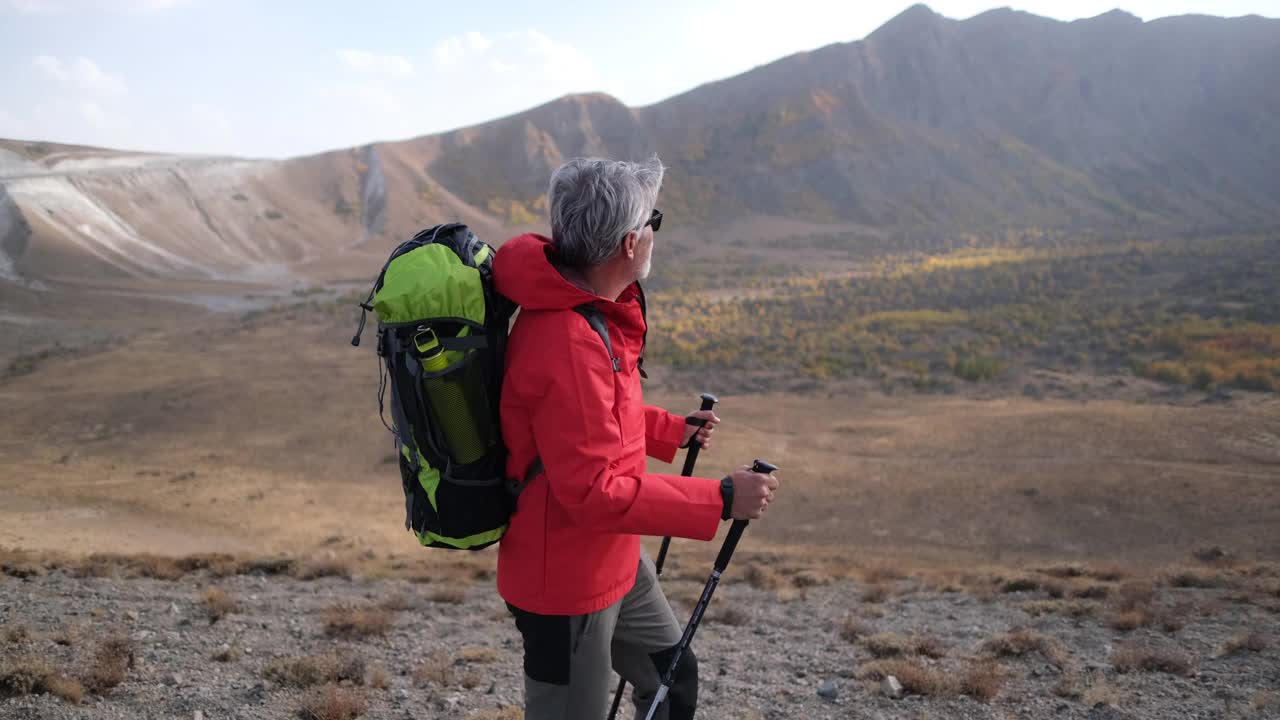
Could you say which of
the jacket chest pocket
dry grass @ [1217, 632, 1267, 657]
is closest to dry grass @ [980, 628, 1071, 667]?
dry grass @ [1217, 632, 1267, 657]

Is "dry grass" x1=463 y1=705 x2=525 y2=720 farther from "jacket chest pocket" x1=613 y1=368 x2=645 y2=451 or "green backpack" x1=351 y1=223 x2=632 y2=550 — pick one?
"jacket chest pocket" x1=613 y1=368 x2=645 y2=451

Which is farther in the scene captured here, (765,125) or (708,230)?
(765,125)

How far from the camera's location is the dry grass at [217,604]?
5.58 meters

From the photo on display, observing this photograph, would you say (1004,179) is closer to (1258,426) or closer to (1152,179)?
(1152,179)

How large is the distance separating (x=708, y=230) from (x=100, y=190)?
40837mm

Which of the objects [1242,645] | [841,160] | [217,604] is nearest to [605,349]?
[1242,645]

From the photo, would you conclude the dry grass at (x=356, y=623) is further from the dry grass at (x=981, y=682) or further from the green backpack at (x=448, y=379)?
the green backpack at (x=448, y=379)

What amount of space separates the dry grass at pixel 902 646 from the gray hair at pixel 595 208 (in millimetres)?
4191

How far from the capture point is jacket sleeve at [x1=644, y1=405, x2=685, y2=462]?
102 inches

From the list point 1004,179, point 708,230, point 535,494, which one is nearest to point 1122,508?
point 535,494

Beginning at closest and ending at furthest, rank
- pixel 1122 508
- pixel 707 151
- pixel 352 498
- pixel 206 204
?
pixel 1122 508, pixel 352 498, pixel 206 204, pixel 707 151

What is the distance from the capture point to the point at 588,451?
6.14 ft

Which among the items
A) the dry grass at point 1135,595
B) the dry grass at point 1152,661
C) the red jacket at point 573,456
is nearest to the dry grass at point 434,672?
the red jacket at point 573,456

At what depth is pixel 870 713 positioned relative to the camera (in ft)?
13.8
